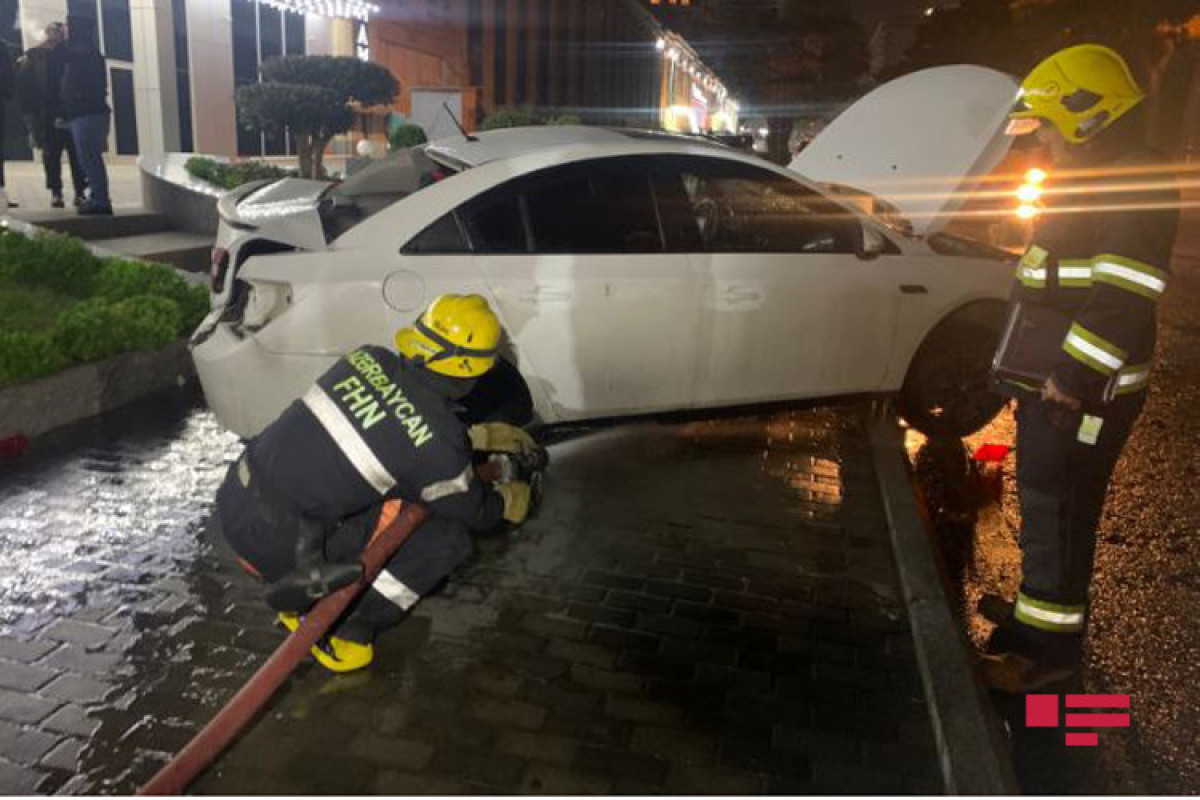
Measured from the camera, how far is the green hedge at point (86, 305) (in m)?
4.97

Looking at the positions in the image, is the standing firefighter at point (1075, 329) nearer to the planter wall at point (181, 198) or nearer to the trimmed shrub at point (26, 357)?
the trimmed shrub at point (26, 357)

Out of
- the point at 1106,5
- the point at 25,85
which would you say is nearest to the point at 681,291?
the point at 25,85

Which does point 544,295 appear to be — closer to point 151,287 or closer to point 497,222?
point 497,222

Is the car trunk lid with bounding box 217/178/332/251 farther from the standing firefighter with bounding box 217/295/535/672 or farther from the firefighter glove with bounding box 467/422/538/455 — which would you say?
the standing firefighter with bounding box 217/295/535/672

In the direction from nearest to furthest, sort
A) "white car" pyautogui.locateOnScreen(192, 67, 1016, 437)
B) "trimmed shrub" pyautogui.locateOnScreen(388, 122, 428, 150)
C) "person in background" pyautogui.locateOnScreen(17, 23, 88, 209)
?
1. "white car" pyautogui.locateOnScreen(192, 67, 1016, 437)
2. "person in background" pyautogui.locateOnScreen(17, 23, 88, 209)
3. "trimmed shrub" pyautogui.locateOnScreen(388, 122, 428, 150)

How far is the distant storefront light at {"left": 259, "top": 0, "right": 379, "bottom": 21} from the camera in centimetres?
1756

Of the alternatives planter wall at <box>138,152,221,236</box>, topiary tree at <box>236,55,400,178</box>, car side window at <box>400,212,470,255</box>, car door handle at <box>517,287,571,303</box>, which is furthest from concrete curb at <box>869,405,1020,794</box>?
topiary tree at <box>236,55,400,178</box>

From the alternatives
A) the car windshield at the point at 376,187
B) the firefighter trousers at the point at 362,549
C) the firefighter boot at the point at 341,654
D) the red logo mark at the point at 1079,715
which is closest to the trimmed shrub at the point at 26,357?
the car windshield at the point at 376,187

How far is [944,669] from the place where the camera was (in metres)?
3.17

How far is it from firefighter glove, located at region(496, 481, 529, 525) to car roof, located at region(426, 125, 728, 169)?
5.93 feet

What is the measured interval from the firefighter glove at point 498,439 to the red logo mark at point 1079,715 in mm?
2072

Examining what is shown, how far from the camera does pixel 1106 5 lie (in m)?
22.5

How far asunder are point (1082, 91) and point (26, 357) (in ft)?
16.2

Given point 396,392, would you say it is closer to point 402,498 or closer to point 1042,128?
point 402,498
